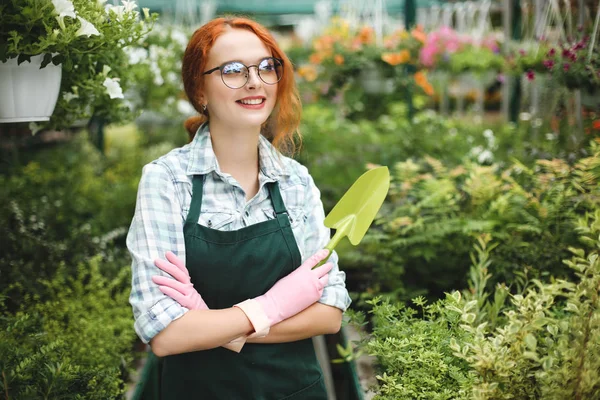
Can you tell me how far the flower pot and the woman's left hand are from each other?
0.55m

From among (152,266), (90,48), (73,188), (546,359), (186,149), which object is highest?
(90,48)

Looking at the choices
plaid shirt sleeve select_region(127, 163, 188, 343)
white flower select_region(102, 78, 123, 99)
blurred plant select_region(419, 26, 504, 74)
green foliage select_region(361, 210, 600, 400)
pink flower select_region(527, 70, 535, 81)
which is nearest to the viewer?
green foliage select_region(361, 210, 600, 400)

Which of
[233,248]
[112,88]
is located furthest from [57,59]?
[233,248]

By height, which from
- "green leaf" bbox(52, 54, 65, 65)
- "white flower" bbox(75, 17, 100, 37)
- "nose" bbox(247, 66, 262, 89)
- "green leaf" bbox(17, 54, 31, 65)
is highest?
"white flower" bbox(75, 17, 100, 37)

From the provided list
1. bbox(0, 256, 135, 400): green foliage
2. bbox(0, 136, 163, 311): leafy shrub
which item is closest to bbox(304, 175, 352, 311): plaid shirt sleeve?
bbox(0, 256, 135, 400): green foliage

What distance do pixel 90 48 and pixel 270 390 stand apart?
1.01 metres

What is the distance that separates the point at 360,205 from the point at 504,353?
51 centimetres

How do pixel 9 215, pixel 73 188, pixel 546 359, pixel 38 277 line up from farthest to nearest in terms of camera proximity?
1. pixel 73 188
2. pixel 9 215
3. pixel 38 277
4. pixel 546 359

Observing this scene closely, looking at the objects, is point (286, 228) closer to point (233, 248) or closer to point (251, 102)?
point (233, 248)

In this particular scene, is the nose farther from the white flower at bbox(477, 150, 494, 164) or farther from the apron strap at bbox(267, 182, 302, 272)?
the white flower at bbox(477, 150, 494, 164)

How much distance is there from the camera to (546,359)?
4.00ft

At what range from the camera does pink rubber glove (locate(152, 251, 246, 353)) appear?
1392mm

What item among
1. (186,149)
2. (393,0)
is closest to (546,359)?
(186,149)

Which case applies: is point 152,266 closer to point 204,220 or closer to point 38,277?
point 204,220
